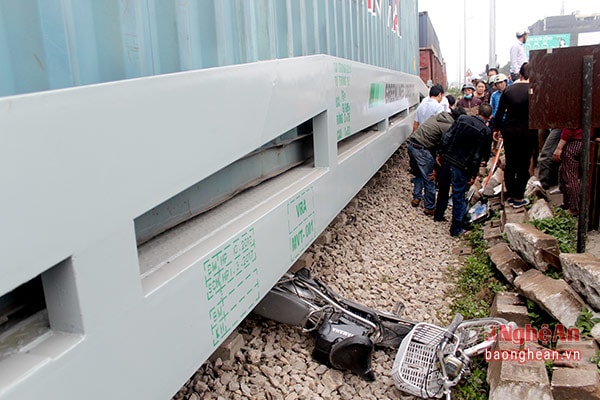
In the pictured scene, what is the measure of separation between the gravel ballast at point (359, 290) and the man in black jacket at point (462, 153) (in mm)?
356

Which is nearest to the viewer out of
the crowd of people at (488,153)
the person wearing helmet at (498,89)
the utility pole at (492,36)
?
the crowd of people at (488,153)

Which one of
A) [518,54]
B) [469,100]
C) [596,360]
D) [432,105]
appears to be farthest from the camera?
[469,100]

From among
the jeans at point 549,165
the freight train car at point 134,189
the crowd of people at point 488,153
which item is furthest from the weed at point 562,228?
the freight train car at point 134,189

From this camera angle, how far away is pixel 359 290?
403cm

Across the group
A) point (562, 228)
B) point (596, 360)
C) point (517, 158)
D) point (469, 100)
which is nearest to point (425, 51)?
point (469, 100)

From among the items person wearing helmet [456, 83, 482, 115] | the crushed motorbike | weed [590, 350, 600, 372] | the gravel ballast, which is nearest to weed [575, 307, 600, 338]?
weed [590, 350, 600, 372]

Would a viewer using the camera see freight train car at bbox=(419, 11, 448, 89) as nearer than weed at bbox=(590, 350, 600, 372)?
No

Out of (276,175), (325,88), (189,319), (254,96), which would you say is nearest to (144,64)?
(254,96)

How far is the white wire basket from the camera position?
291cm

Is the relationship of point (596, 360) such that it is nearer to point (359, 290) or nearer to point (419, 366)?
point (419, 366)

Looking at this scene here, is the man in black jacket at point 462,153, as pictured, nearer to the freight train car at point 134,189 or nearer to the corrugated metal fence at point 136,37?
the corrugated metal fence at point 136,37

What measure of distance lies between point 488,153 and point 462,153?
21.0 inches

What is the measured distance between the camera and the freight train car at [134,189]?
3.80ft

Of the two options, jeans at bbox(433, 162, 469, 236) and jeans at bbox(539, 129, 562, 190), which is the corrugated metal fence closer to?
jeans at bbox(433, 162, 469, 236)
